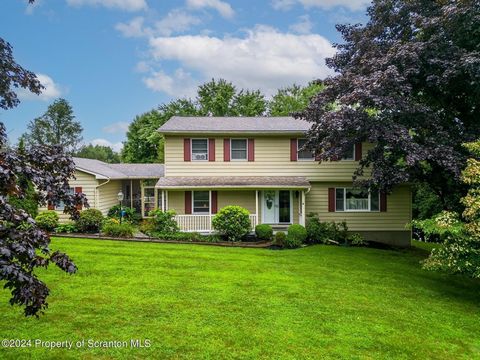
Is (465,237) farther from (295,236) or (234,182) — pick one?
(234,182)

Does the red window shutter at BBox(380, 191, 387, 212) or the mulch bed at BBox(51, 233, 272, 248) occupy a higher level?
the red window shutter at BBox(380, 191, 387, 212)

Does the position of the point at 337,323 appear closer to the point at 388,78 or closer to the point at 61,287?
the point at 61,287

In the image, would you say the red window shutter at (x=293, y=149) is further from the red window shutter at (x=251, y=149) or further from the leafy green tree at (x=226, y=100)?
the leafy green tree at (x=226, y=100)

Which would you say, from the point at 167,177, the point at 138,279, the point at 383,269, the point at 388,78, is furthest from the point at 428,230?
the point at 167,177

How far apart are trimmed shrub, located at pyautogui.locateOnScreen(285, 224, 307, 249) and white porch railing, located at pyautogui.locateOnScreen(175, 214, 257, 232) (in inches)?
74.8

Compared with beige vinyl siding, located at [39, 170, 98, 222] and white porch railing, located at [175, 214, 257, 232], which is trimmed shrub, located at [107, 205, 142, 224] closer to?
beige vinyl siding, located at [39, 170, 98, 222]

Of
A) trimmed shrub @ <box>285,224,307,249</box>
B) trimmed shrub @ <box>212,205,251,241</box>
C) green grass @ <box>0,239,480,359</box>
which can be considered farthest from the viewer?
trimmed shrub @ <box>212,205,251,241</box>

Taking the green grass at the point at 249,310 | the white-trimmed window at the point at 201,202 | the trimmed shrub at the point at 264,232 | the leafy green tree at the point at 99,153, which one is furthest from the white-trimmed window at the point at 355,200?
the leafy green tree at the point at 99,153

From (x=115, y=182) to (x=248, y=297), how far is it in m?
15.9

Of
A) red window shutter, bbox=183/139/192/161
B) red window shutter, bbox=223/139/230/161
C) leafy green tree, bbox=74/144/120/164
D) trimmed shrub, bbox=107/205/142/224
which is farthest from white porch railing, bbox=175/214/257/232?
leafy green tree, bbox=74/144/120/164

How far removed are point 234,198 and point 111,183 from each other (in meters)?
7.88

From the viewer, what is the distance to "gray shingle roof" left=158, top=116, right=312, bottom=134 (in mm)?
17047

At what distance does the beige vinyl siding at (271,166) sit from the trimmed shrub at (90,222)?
13.0 ft

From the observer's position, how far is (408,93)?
11828 millimetres
